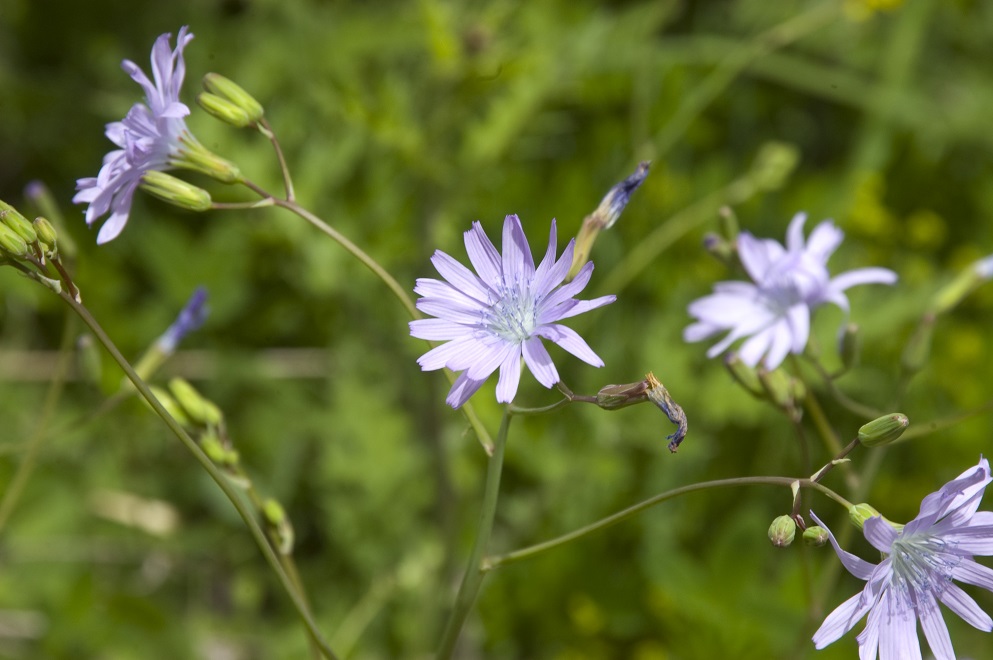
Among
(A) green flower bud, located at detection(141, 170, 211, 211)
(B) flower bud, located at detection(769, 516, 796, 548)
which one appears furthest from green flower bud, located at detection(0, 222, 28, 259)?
(B) flower bud, located at detection(769, 516, 796, 548)

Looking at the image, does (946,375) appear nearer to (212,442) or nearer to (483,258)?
(483,258)

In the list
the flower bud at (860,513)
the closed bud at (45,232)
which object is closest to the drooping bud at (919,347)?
the flower bud at (860,513)

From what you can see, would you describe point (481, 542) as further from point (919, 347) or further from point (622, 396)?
point (919, 347)

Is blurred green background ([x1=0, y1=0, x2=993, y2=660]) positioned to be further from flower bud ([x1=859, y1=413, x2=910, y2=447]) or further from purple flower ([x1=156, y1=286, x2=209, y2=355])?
flower bud ([x1=859, y1=413, x2=910, y2=447])

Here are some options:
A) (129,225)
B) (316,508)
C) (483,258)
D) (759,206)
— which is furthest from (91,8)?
(483,258)

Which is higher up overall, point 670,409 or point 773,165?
point 773,165

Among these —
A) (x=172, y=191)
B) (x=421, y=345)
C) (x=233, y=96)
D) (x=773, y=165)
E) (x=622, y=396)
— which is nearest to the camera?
(x=622, y=396)

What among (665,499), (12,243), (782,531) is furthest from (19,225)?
(782,531)
